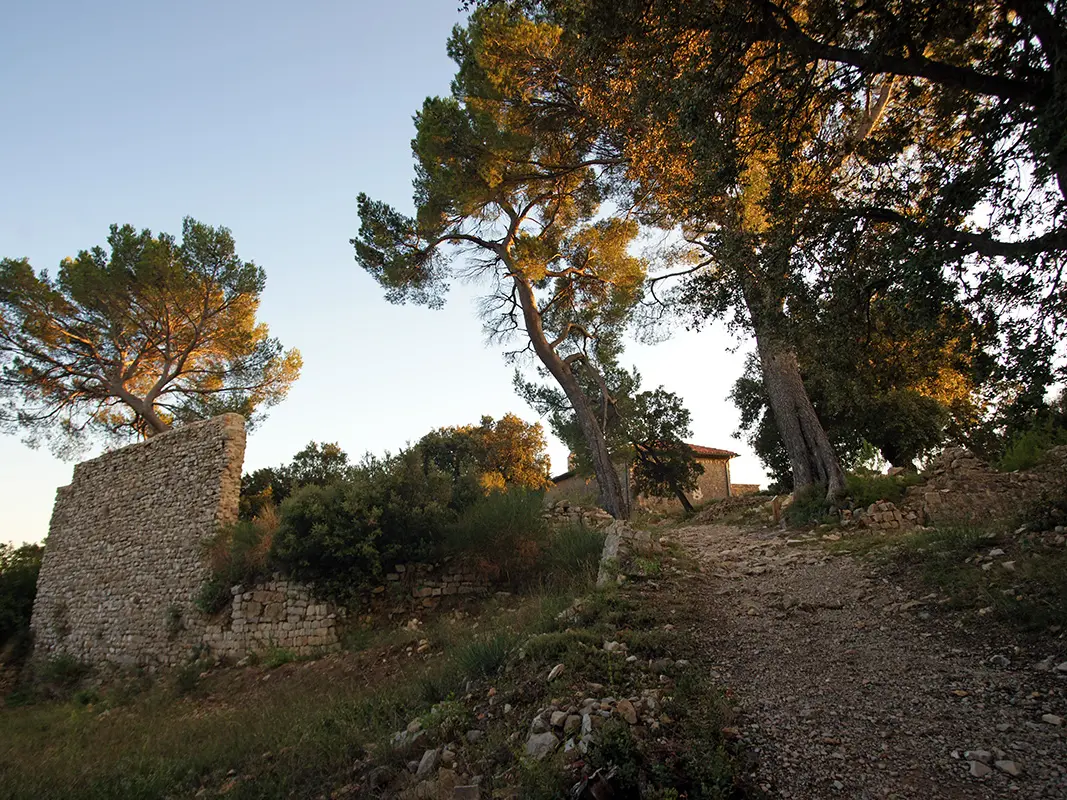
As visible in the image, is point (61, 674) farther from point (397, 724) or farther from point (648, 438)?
point (648, 438)

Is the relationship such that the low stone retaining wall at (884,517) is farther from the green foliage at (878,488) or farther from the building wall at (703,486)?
the building wall at (703,486)

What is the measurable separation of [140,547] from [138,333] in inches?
308

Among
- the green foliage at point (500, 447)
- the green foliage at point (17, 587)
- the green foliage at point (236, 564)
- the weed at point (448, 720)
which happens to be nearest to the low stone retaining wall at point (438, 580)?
the green foliage at point (236, 564)

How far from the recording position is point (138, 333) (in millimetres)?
18094

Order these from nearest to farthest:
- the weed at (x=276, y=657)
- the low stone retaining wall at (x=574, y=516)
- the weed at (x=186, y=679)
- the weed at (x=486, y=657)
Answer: the weed at (x=486, y=657) → the weed at (x=276, y=657) → the weed at (x=186, y=679) → the low stone retaining wall at (x=574, y=516)

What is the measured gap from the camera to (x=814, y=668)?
4574mm

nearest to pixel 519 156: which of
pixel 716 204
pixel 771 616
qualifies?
pixel 716 204

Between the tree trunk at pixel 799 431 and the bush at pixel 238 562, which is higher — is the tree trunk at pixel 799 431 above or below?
above

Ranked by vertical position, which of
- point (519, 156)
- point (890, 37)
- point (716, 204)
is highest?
point (519, 156)

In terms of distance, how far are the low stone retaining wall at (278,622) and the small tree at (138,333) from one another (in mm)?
10084

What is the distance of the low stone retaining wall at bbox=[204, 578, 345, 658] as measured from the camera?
10.0 m

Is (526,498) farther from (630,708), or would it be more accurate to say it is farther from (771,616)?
(630,708)

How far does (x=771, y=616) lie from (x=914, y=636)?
4.42ft

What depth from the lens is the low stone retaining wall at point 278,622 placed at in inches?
395
